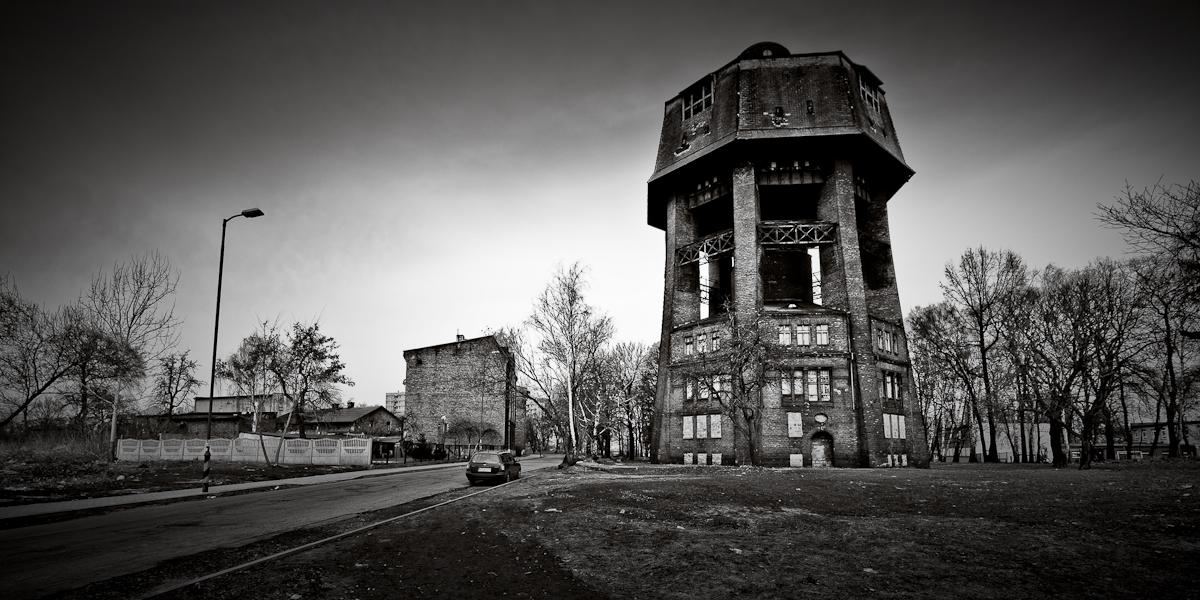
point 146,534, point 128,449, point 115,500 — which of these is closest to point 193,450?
point 128,449

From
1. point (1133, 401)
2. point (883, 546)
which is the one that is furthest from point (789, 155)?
point (883, 546)

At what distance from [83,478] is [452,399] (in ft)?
144

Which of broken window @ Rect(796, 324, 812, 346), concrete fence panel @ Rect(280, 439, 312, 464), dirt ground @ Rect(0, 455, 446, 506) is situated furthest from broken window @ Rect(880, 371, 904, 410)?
concrete fence panel @ Rect(280, 439, 312, 464)

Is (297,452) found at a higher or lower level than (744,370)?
lower

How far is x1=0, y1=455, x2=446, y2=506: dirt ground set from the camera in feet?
54.4

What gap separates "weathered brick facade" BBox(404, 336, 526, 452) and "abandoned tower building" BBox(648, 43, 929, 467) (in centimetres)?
2568

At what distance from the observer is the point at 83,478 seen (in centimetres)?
2009

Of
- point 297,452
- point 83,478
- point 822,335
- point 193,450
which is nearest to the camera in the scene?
point 83,478

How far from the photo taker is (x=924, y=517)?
9.85 m

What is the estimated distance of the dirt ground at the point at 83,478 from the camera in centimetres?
1658

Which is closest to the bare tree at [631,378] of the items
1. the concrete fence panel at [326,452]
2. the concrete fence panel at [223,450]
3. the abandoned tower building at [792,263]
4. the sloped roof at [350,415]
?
the abandoned tower building at [792,263]

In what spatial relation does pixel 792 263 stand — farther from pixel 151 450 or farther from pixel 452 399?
pixel 151 450

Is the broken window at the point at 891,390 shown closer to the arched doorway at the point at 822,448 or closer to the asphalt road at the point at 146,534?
the arched doorway at the point at 822,448

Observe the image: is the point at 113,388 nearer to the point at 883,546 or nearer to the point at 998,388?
the point at 883,546
